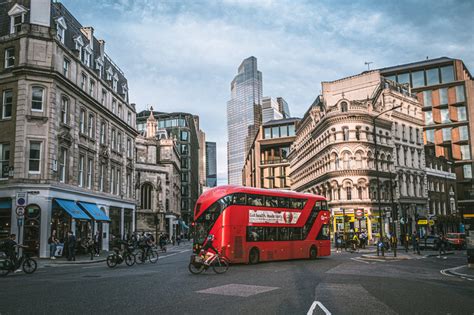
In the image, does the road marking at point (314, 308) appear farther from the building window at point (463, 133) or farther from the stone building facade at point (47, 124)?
the building window at point (463, 133)

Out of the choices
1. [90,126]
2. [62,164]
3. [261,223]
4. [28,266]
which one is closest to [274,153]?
[90,126]

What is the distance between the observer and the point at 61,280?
14773mm

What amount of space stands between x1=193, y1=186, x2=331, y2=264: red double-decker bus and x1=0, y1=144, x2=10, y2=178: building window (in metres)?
14.3

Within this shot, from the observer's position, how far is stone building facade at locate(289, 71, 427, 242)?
51125mm

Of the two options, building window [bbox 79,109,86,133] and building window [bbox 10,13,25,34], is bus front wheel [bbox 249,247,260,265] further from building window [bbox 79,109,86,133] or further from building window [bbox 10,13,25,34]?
building window [bbox 10,13,25,34]

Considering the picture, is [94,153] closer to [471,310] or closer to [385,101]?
[471,310]

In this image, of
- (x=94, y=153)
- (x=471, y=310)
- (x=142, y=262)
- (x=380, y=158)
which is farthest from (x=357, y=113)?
(x=471, y=310)

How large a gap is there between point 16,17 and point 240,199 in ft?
69.8

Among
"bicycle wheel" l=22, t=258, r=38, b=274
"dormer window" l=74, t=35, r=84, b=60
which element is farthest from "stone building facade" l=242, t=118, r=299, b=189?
"bicycle wheel" l=22, t=258, r=38, b=274

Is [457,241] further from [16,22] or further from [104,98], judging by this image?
A: [16,22]

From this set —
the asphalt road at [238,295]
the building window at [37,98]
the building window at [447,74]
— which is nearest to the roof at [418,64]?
the building window at [447,74]

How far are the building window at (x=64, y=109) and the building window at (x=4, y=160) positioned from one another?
4173 millimetres

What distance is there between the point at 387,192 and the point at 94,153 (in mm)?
37222

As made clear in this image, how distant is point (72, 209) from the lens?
95.8ft
